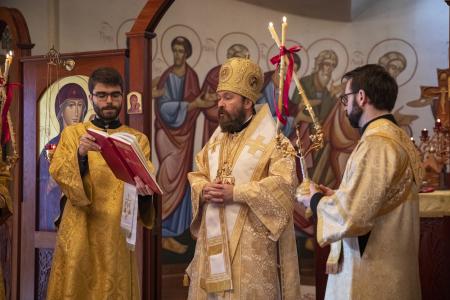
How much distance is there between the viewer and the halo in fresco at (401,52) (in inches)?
388

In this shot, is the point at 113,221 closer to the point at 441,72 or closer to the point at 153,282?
the point at 153,282

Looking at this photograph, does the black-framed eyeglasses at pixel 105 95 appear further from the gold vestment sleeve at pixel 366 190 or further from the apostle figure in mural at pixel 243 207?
the gold vestment sleeve at pixel 366 190

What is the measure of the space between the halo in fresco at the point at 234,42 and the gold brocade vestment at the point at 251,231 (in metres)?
5.09

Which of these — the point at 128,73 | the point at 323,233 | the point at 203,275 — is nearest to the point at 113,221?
the point at 203,275

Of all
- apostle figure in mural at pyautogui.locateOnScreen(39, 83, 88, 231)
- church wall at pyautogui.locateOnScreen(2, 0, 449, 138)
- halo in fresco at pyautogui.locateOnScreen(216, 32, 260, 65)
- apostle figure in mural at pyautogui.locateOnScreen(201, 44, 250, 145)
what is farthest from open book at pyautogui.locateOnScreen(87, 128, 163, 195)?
halo in fresco at pyautogui.locateOnScreen(216, 32, 260, 65)

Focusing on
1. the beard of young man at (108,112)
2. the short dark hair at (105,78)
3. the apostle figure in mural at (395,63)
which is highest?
the apostle figure in mural at (395,63)

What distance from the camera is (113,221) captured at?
5059 millimetres

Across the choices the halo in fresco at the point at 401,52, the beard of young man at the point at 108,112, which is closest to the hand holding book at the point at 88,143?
the beard of young man at the point at 108,112

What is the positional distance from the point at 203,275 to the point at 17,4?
5.35m

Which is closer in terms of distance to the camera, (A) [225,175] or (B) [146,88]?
(A) [225,175]

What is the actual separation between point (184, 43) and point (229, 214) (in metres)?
5.28

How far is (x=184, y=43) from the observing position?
9781 millimetres

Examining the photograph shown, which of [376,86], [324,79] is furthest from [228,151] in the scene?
[324,79]

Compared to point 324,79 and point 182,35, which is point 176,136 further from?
point 324,79
